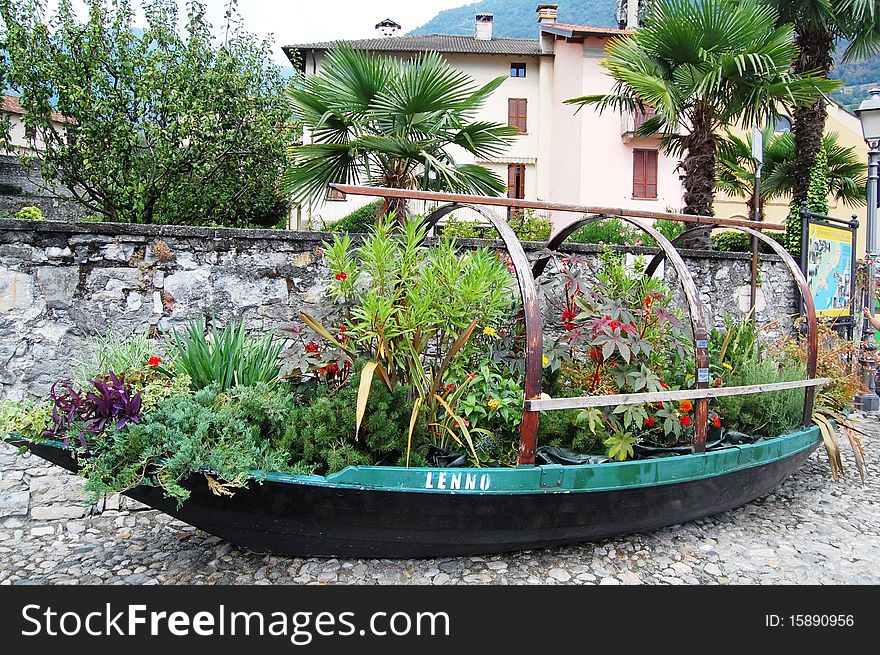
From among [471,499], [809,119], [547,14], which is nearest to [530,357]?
[471,499]

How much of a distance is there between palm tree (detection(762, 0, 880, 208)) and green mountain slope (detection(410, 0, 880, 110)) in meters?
39.7

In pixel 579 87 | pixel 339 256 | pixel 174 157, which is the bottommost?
pixel 339 256

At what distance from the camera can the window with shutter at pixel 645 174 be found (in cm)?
2125

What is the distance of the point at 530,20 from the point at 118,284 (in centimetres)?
7673

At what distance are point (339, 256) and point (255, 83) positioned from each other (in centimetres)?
742

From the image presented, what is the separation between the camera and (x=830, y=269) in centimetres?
789

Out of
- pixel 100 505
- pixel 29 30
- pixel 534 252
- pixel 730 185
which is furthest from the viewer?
pixel 730 185

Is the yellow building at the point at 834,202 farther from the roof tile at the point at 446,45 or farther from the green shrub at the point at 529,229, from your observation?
the green shrub at the point at 529,229

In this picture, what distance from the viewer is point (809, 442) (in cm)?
422

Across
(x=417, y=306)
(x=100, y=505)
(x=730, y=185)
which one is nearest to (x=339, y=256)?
(x=417, y=306)

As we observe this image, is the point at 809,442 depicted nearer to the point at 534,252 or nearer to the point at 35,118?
the point at 534,252

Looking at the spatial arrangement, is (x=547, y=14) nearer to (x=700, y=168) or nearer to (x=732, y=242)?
(x=732, y=242)

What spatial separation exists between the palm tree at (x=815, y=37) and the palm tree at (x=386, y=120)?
23.8 ft

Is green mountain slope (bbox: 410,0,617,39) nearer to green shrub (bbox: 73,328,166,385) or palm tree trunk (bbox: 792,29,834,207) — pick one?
palm tree trunk (bbox: 792,29,834,207)
